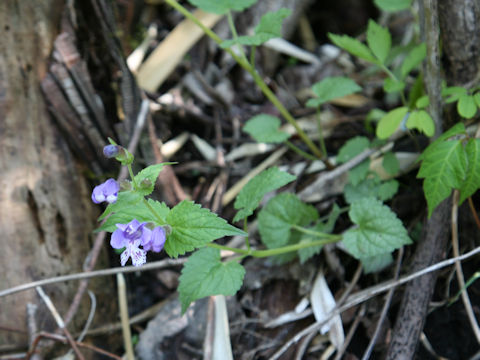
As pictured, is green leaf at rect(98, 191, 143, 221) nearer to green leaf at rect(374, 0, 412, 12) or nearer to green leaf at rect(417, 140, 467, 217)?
green leaf at rect(417, 140, 467, 217)

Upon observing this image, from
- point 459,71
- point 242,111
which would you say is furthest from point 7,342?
point 459,71

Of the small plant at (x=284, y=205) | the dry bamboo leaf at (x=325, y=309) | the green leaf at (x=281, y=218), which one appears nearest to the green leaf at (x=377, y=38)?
the small plant at (x=284, y=205)

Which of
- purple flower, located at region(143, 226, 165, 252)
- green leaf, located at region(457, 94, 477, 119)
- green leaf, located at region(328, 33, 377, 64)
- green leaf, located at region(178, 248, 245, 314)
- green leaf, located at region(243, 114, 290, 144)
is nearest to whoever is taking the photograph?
purple flower, located at region(143, 226, 165, 252)

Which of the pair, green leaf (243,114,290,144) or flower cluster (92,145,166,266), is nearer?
flower cluster (92,145,166,266)

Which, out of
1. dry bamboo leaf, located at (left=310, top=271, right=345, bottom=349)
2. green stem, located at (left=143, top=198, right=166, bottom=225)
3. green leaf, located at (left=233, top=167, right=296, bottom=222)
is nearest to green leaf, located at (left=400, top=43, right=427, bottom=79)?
green leaf, located at (left=233, top=167, right=296, bottom=222)

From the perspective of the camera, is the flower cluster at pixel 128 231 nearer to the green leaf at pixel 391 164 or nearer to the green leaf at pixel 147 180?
the green leaf at pixel 147 180

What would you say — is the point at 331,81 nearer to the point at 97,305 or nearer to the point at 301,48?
the point at 301,48
